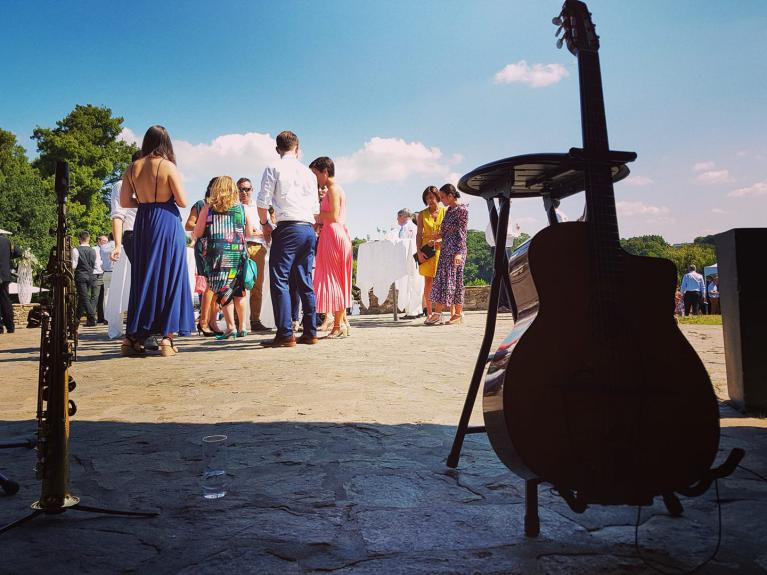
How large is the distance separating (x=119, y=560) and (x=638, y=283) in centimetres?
158

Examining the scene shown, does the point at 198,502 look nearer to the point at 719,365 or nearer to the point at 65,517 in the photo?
the point at 65,517

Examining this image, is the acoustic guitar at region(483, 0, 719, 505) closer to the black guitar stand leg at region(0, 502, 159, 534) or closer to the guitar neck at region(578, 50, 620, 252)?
the guitar neck at region(578, 50, 620, 252)

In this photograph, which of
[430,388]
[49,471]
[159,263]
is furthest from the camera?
[159,263]

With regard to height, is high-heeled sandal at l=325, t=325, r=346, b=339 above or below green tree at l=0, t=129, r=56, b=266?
below

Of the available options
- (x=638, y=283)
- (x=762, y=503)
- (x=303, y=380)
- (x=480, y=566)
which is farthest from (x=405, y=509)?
(x=303, y=380)

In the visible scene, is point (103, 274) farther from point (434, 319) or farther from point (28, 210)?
point (28, 210)

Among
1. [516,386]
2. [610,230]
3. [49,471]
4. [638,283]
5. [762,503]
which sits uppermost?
[610,230]

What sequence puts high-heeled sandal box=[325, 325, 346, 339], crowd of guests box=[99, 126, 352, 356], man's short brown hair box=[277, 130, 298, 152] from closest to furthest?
crowd of guests box=[99, 126, 352, 356] → man's short brown hair box=[277, 130, 298, 152] → high-heeled sandal box=[325, 325, 346, 339]

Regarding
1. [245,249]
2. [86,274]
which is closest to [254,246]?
[245,249]

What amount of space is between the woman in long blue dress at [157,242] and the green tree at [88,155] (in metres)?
33.2

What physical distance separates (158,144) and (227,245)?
1978 mm

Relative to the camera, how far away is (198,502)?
191 cm

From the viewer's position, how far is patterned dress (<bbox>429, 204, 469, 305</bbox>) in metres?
9.05

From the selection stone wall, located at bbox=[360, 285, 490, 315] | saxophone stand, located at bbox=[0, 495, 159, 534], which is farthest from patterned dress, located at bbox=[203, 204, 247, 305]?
stone wall, located at bbox=[360, 285, 490, 315]
